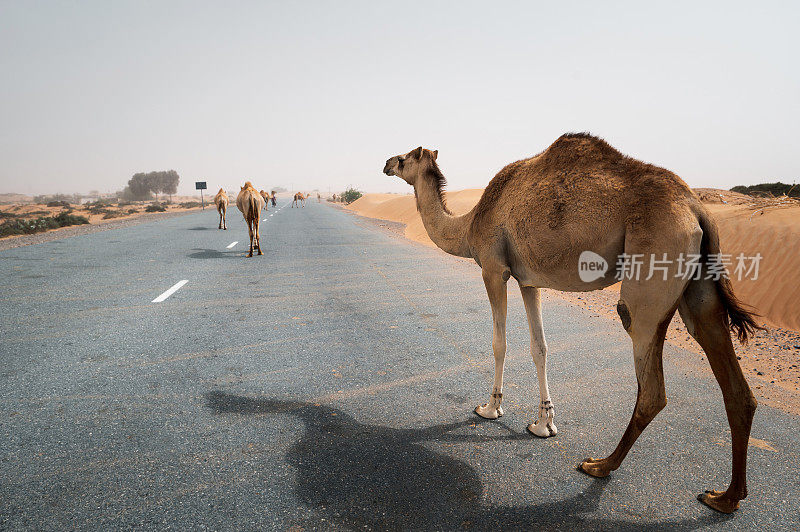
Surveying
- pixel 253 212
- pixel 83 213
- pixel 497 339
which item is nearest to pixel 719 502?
pixel 497 339

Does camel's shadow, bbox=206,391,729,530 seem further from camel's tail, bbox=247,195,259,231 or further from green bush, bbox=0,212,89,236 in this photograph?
green bush, bbox=0,212,89,236

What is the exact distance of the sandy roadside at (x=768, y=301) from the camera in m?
4.62

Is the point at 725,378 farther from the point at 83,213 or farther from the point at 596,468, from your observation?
the point at 83,213

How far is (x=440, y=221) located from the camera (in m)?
4.28

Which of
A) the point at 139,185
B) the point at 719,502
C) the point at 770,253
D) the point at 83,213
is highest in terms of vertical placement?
the point at 139,185

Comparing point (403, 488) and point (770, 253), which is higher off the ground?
point (770, 253)

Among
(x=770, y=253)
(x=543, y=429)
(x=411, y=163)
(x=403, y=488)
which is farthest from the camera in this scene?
(x=770, y=253)

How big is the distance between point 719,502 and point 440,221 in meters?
3.02

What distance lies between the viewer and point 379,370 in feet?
→ 14.8

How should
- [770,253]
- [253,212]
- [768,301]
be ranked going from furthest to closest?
[253,212] → [770,253] → [768,301]

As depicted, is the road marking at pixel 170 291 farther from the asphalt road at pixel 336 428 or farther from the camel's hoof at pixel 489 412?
the camel's hoof at pixel 489 412

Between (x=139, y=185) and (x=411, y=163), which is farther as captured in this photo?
(x=139, y=185)

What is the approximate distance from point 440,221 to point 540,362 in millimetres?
1679

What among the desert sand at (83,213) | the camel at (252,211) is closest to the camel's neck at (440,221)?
the camel at (252,211)
